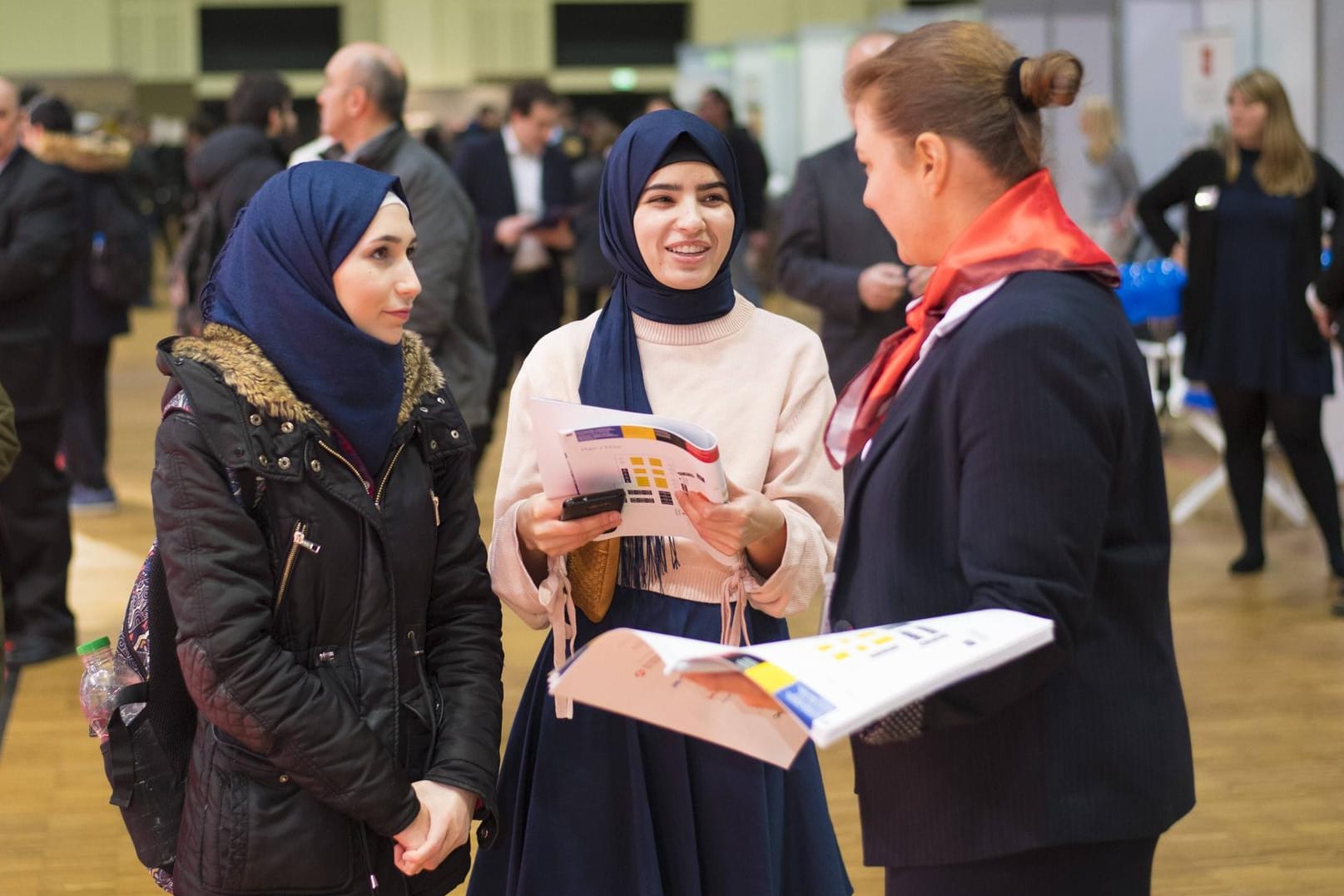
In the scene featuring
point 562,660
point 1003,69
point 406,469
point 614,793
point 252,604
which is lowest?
point 614,793

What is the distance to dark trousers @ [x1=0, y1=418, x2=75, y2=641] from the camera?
5363mm

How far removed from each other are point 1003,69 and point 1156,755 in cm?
76

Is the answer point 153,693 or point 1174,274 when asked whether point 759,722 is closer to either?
point 153,693

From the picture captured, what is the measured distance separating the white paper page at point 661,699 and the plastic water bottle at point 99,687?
77 cm

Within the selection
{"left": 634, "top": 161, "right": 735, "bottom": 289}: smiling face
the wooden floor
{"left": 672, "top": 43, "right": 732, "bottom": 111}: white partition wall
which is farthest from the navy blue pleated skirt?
{"left": 672, "top": 43, "right": 732, "bottom": 111}: white partition wall

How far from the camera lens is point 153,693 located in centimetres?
219

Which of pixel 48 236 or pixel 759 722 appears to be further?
pixel 48 236

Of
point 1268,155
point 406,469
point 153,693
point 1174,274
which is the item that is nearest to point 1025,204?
point 406,469

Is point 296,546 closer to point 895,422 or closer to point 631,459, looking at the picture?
point 631,459

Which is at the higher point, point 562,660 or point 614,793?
point 562,660

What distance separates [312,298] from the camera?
211cm

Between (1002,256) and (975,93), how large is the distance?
0.18 metres

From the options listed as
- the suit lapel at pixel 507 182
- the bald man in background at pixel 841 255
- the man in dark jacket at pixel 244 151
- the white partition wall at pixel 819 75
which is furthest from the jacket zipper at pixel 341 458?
the white partition wall at pixel 819 75

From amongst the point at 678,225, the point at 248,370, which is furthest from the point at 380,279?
the point at 678,225
